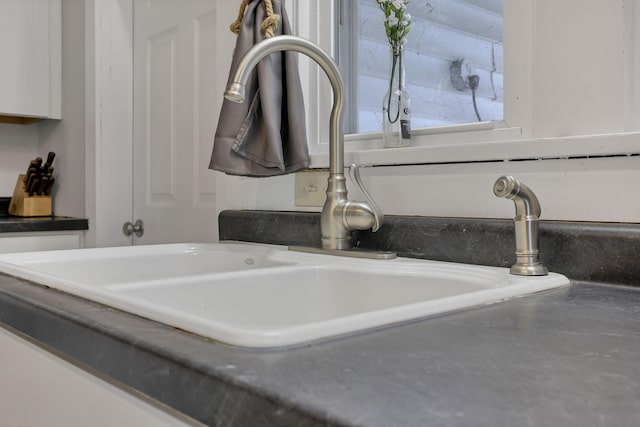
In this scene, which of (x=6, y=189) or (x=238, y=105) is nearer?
(x=238, y=105)

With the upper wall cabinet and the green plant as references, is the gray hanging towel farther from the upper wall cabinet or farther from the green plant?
the upper wall cabinet

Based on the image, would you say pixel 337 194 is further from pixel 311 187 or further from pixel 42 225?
pixel 42 225

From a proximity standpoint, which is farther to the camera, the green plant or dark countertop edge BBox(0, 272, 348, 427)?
the green plant

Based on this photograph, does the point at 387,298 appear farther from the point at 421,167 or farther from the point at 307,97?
the point at 307,97

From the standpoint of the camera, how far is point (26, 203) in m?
2.65

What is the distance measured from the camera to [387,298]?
3.37 feet

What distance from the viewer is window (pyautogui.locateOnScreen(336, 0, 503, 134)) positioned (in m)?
1.29

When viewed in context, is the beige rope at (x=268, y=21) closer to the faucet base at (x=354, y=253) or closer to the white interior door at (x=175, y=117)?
the white interior door at (x=175, y=117)

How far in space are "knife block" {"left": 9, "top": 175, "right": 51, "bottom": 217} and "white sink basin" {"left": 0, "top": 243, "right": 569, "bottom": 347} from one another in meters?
1.55

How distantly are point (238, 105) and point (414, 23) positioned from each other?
467mm

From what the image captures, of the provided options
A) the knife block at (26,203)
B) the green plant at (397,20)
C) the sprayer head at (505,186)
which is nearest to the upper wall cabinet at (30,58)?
the knife block at (26,203)

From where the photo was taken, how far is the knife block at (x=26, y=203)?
8.71 ft

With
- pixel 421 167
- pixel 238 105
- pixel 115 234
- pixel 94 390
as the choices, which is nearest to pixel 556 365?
pixel 94 390

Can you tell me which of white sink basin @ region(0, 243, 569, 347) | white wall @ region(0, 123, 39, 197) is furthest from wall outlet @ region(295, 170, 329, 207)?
white wall @ region(0, 123, 39, 197)
